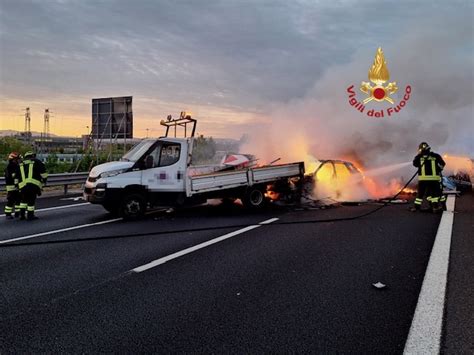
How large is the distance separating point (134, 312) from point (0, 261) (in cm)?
297

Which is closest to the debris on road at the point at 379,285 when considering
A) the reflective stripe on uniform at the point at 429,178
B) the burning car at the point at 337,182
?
the reflective stripe on uniform at the point at 429,178

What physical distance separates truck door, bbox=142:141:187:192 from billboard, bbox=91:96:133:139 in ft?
32.6

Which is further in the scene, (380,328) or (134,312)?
(134,312)

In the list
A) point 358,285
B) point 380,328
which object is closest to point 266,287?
point 358,285

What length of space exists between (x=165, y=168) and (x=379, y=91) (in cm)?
1029

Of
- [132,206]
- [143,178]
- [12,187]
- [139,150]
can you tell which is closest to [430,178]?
[143,178]

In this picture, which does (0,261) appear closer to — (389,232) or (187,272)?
(187,272)

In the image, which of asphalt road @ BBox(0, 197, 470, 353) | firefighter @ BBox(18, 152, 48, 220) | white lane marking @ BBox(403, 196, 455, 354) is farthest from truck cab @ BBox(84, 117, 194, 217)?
white lane marking @ BBox(403, 196, 455, 354)

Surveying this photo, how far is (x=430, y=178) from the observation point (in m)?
10.3

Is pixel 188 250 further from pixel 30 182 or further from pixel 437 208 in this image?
pixel 437 208

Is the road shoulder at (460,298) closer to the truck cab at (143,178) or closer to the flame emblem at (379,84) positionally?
the truck cab at (143,178)

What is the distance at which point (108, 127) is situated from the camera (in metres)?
19.4

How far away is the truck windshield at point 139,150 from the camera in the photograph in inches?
368

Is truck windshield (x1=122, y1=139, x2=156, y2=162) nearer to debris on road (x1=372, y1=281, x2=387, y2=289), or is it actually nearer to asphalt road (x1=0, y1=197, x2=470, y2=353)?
asphalt road (x1=0, y1=197, x2=470, y2=353)
